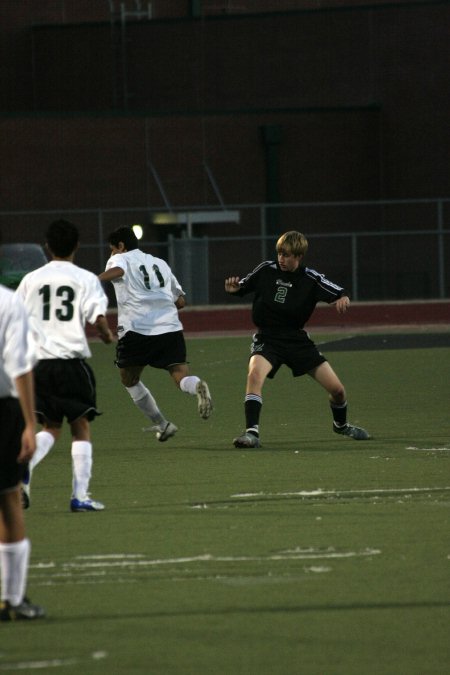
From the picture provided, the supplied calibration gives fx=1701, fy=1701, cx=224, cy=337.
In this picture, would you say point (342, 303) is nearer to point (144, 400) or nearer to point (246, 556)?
point (144, 400)

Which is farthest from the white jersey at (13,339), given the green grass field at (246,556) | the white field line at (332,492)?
the white field line at (332,492)

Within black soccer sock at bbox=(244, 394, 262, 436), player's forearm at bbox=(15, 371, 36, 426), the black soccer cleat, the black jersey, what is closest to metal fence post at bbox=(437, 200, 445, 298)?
the black jersey

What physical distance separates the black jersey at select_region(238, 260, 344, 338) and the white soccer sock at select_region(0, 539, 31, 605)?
6501mm

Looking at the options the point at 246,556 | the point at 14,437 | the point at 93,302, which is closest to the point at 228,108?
the point at 93,302

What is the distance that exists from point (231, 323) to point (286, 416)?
16.4 meters

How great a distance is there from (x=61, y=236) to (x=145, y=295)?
167 inches

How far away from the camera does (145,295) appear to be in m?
13.8

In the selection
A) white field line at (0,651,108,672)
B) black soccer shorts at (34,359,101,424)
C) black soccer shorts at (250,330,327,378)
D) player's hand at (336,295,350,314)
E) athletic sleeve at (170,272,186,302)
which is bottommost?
white field line at (0,651,108,672)

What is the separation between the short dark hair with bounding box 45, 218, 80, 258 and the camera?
9.55 meters

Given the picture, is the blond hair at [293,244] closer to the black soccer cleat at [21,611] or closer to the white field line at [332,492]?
the white field line at [332,492]

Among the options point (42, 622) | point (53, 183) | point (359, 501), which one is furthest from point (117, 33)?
point (42, 622)

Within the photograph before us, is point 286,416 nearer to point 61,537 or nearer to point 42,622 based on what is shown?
point 61,537

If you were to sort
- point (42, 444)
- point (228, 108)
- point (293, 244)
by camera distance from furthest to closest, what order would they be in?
point (228, 108) < point (293, 244) < point (42, 444)

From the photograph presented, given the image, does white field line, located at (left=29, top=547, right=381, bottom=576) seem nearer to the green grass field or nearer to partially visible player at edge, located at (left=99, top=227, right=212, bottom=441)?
the green grass field
